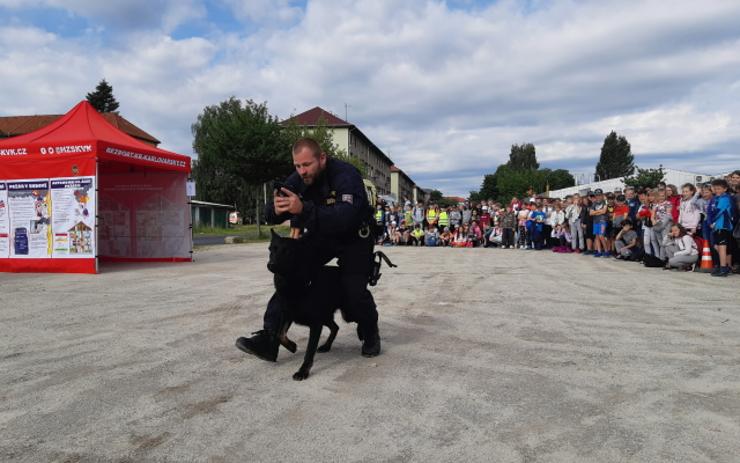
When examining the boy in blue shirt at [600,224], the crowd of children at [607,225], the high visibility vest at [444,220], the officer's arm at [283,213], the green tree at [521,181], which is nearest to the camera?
the officer's arm at [283,213]

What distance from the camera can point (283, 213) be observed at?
374cm

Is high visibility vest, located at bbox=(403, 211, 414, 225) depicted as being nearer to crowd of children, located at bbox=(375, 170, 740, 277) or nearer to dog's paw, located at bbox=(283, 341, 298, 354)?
crowd of children, located at bbox=(375, 170, 740, 277)

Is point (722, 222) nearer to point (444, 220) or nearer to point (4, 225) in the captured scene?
point (444, 220)

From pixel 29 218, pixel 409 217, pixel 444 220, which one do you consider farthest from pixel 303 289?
Result: pixel 409 217

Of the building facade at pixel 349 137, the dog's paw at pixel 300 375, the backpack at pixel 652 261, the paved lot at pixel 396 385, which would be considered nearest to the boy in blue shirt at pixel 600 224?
the backpack at pixel 652 261

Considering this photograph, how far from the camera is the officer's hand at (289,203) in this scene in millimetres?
3598

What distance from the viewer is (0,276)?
10.5m

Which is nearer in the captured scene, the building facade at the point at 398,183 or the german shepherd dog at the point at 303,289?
the german shepherd dog at the point at 303,289

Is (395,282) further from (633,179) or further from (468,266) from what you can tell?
(633,179)

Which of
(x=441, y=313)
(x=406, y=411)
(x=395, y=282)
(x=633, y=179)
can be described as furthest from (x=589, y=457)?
(x=633, y=179)

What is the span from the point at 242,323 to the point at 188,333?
2.04 feet

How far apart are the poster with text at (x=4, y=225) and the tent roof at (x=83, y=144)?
2.29ft

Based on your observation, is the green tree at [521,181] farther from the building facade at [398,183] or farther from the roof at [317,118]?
the roof at [317,118]

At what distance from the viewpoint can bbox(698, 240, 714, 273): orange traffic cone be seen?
33.1 feet
